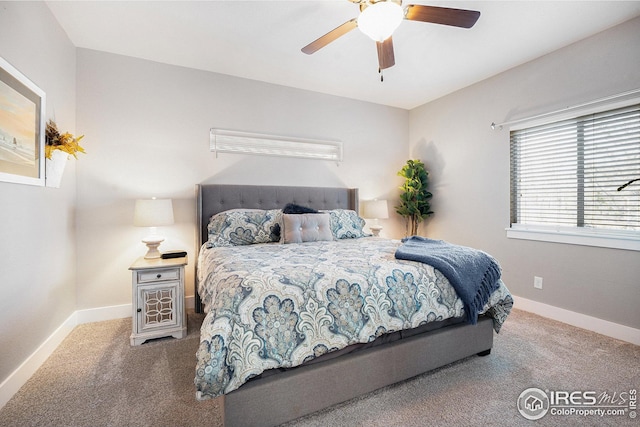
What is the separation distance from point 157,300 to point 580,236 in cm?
392

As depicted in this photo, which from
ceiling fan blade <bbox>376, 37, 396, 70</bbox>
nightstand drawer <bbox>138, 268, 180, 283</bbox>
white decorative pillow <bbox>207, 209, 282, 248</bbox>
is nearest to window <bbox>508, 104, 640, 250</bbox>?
ceiling fan blade <bbox>376, 37, 396, 70</bbox>

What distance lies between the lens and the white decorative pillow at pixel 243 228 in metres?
2.72

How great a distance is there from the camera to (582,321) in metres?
2.61

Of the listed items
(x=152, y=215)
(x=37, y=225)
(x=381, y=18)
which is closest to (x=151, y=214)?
(x=152, y=215)

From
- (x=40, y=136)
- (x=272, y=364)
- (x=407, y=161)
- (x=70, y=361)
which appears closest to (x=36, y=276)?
(x=70, y=361)

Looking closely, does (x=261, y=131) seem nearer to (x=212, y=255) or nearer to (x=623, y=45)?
(x=212, y=255)

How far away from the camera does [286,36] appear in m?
2.52

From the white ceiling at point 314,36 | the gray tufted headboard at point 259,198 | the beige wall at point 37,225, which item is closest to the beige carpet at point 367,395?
the beige wall at point 37,225

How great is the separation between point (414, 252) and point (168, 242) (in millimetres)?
2575

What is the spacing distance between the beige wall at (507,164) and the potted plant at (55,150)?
4.19 meters

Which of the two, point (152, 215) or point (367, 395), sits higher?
point (152, 215)

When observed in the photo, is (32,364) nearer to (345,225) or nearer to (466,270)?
(345,225)

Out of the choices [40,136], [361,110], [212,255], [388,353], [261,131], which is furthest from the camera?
[361,110]

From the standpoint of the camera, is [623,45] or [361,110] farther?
[361,110]
